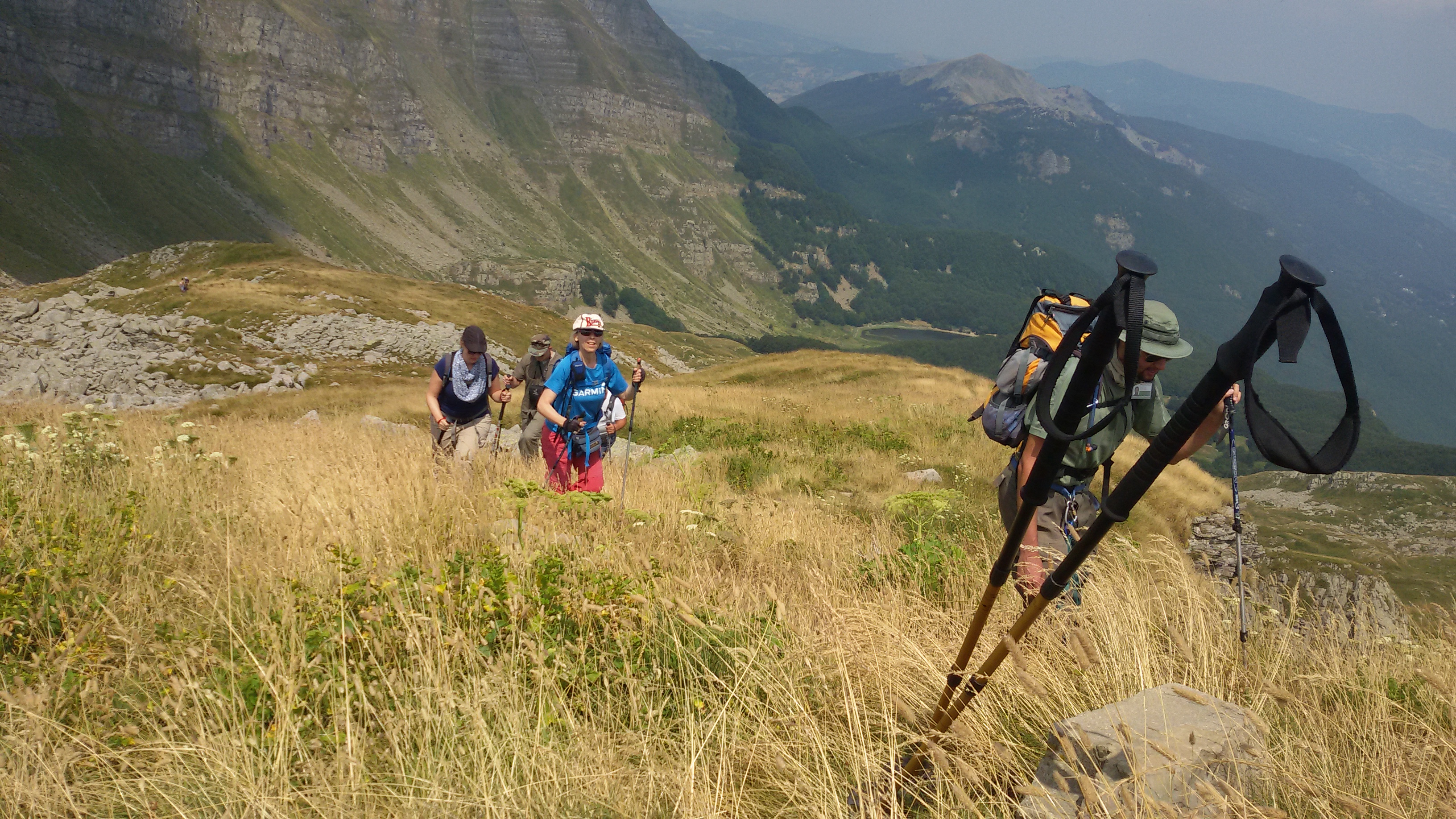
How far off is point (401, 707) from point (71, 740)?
1.31 m

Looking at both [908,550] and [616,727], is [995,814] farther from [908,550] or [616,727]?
[908,550]

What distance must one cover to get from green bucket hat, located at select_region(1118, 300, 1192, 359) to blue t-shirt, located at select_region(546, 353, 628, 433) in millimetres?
Result: 5898

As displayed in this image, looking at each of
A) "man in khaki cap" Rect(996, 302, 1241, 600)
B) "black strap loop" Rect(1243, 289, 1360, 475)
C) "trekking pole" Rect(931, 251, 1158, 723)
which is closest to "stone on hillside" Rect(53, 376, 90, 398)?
"man in khaki cap" Rect(996, 302, 1241, 600)

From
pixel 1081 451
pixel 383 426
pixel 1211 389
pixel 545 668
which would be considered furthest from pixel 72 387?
pixel 1211 389

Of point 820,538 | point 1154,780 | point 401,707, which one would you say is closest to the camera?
point 1154,780

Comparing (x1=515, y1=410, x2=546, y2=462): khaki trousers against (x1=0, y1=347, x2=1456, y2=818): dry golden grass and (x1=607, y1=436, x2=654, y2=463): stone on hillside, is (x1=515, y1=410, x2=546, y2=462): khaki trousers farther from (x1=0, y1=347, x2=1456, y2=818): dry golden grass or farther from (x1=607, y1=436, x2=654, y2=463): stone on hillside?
(x1=0, y1=347, x2=1456, y2=818): dry golden grass

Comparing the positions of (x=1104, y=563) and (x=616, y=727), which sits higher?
(x=1104, y=563)

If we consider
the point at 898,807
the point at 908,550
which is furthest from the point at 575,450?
the point at 898,807

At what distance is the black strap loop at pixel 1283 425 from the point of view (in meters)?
1.40

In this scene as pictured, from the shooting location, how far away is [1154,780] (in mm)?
2424

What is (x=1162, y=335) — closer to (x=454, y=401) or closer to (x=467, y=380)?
(x=467, y=380)

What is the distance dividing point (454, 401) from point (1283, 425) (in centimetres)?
958

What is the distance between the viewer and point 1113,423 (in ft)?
15.5

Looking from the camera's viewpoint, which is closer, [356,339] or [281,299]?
[356,339]
